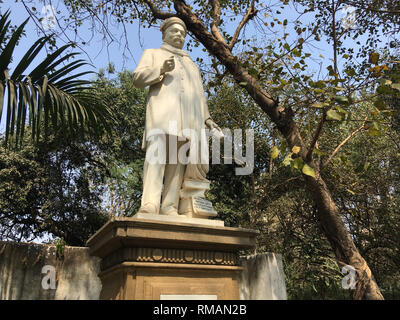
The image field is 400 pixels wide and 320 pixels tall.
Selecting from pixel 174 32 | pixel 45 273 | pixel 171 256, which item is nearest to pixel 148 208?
pixel 171 256

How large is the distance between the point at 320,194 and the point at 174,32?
278cm

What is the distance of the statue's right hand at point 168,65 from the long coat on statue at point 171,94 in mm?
59

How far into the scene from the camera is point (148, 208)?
10.8ft

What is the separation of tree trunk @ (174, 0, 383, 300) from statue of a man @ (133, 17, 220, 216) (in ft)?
3.36

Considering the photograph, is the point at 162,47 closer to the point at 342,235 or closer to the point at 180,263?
the point at 180,263

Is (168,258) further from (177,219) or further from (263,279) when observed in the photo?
→ (263,279)

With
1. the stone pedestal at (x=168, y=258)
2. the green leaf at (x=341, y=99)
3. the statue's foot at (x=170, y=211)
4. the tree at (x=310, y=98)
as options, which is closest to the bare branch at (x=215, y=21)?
the tree at (x=310, y=98)

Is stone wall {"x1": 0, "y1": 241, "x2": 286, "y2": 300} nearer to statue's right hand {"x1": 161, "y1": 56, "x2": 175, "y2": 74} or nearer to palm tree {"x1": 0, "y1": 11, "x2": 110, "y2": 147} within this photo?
palm tree {"x1": 0, "y1": 11, "x2": 110, "y2": 147}

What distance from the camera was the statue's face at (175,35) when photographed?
4242mm

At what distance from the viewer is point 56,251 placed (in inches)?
162

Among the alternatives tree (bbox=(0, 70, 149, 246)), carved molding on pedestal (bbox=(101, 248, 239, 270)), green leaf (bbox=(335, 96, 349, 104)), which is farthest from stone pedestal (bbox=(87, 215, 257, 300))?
tree (bbox=(0, 70, 149, 246))

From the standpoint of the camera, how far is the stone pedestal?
2836 mm

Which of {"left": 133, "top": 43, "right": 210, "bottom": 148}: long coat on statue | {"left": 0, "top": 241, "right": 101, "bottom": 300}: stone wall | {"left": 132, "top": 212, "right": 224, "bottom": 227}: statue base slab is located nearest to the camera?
{"left": 132, "top": 212, "right": 224, "bottom": 227}: statue base slab
